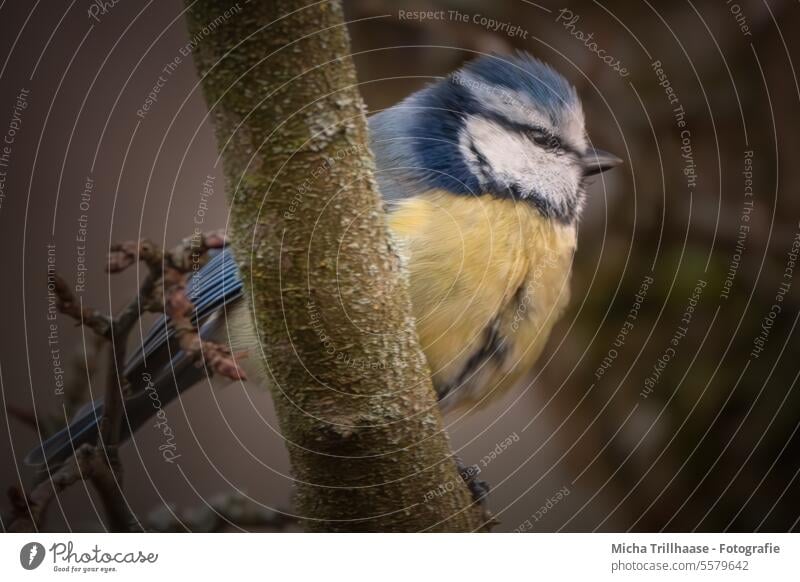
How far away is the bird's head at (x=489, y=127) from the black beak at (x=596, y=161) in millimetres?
27

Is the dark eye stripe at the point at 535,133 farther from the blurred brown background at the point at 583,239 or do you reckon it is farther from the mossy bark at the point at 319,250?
the mossy bark at the point at 319,250

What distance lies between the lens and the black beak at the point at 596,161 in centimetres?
94

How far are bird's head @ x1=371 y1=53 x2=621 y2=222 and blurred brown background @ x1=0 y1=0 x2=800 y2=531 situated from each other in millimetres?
22

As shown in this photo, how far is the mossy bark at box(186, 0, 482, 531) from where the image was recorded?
619mm

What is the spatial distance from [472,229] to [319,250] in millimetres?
281

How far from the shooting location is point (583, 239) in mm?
977

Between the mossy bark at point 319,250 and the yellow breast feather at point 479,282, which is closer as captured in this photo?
the mossy bark at point 319,250

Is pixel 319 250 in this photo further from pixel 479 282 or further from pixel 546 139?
pixel 546 139

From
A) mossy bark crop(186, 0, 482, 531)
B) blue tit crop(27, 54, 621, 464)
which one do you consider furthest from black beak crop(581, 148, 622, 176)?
mossy bark crop(186, 0, 482, 531)

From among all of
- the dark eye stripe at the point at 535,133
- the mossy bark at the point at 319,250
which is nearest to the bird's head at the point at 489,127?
the dark eye stripe at the point at 535,133

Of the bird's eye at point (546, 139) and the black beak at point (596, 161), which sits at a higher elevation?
the bird's eye at point (546, 139)
